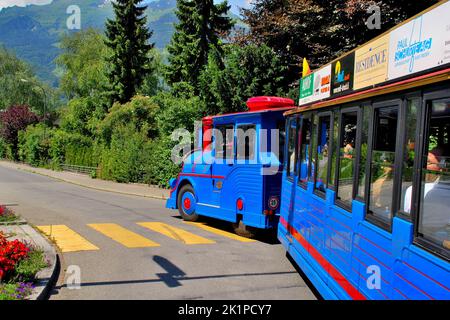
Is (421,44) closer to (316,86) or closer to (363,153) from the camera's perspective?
(363,153)

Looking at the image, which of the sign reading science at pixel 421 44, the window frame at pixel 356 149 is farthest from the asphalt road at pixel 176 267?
the sign reading science at pixel 421 44

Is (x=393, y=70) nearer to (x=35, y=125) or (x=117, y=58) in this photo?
(x=117, y=58)

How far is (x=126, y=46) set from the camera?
118ft

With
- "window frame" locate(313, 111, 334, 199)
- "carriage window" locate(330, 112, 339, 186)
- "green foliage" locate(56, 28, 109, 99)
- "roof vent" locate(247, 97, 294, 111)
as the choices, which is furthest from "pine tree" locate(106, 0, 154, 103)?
"carriage window" locate(330, 112, 339, 186)

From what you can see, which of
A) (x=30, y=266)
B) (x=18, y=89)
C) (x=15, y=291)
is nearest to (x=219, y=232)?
(x=30, y=266)

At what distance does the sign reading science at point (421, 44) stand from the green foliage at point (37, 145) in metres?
48.5

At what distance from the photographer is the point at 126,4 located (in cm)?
3628

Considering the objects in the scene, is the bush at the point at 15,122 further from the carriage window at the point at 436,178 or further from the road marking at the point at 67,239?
the carriage window at the point at 436,178

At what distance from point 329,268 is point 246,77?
44.9 feet

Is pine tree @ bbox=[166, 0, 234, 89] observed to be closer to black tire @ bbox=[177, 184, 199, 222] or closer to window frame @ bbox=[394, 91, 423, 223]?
black tire @ bbox=[177, 184, 199, 222]

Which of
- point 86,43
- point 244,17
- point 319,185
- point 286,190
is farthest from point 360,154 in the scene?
point 86,43

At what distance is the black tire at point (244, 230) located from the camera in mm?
10133

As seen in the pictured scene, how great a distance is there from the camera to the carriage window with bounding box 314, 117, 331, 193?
230 inches
